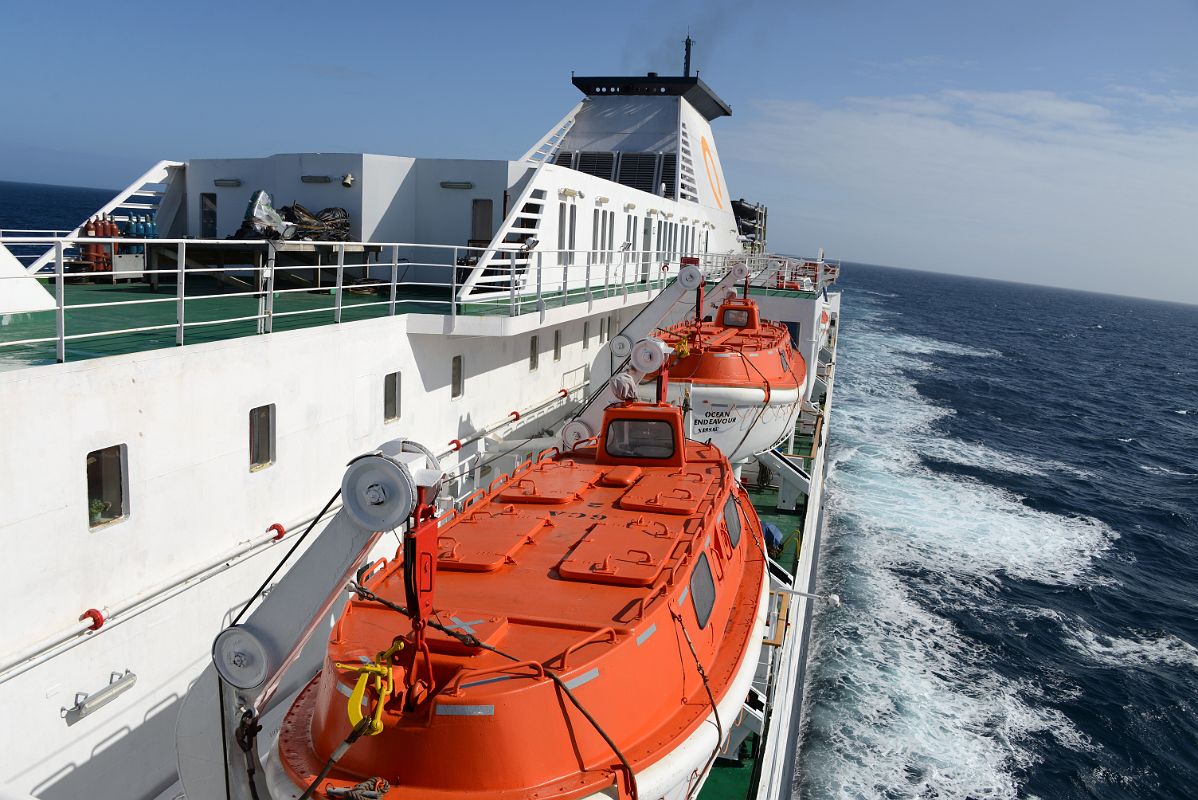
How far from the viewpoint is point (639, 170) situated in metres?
28.8

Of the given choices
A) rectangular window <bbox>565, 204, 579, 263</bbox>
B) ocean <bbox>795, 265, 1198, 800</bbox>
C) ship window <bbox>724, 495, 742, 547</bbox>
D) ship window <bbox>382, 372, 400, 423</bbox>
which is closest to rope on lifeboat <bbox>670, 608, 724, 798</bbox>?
ship window <bbox>724, 495, 742, 547</bbox>

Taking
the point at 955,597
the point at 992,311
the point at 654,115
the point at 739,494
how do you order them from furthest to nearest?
the point at 992,311 → the point at 654,115 → the point at 955,597 → the point at 739,494

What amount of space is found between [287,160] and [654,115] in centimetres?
1655

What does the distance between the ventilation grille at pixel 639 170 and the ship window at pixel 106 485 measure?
22.9 metres

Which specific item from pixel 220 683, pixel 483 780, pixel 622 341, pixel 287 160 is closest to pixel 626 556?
pixel 483 780

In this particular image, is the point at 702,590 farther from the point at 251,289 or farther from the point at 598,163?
the point at 598,163

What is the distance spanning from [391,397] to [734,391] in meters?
7.17

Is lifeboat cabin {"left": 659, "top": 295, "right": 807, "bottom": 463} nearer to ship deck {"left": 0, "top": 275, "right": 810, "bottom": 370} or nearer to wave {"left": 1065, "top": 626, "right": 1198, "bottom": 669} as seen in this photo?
ship deck {"left": 0, "top": 275, "right": 810, "bottom": 370}

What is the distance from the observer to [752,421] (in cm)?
1695

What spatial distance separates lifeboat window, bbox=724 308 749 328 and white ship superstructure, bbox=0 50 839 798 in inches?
122

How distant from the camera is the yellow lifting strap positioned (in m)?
4.73

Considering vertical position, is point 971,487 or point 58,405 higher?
point 58,405

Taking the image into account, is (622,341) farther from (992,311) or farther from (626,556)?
(992,311)

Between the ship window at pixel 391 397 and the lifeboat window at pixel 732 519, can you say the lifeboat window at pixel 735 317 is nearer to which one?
the ship window at pixel 391 397
